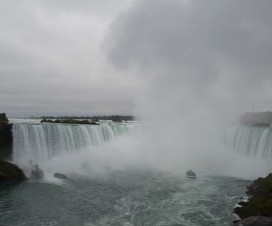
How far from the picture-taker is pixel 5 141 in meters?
25.2

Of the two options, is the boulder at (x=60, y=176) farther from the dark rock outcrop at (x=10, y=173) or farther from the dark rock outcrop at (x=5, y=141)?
the dark rock outcrop at (x=5, y=141)

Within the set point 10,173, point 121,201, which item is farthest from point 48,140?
point 121,201

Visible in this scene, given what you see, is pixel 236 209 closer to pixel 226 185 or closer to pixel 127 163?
pixel 226 185

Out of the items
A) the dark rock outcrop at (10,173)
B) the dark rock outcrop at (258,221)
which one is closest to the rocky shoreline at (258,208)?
the dark rock outcrop at (258,221)

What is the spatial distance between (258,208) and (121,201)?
6.49 metres

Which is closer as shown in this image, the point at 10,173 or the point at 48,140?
the point at 10,173

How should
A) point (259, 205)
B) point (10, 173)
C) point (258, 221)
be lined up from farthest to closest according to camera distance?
point (10, 173)
point (259, 205)
point (258, 221)

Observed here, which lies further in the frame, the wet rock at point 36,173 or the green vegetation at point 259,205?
the wet rock at point 36,173

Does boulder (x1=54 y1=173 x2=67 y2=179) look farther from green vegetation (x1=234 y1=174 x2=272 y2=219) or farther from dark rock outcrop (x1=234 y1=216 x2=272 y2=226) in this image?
dark rock outcrop (x1=234 y1=216 x2=272 y2=226)

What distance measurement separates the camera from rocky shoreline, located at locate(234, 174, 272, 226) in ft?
42.7

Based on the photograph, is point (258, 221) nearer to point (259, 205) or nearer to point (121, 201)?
point (259, 205)

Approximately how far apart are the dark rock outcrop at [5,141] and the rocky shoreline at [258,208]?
1604 centimetres

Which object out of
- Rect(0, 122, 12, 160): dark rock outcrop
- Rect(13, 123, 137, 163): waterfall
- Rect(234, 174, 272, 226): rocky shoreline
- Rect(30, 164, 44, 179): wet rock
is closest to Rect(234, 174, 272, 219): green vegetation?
Rect(234, 174, 272, 226): rocky shoreline

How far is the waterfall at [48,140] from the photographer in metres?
25.8
